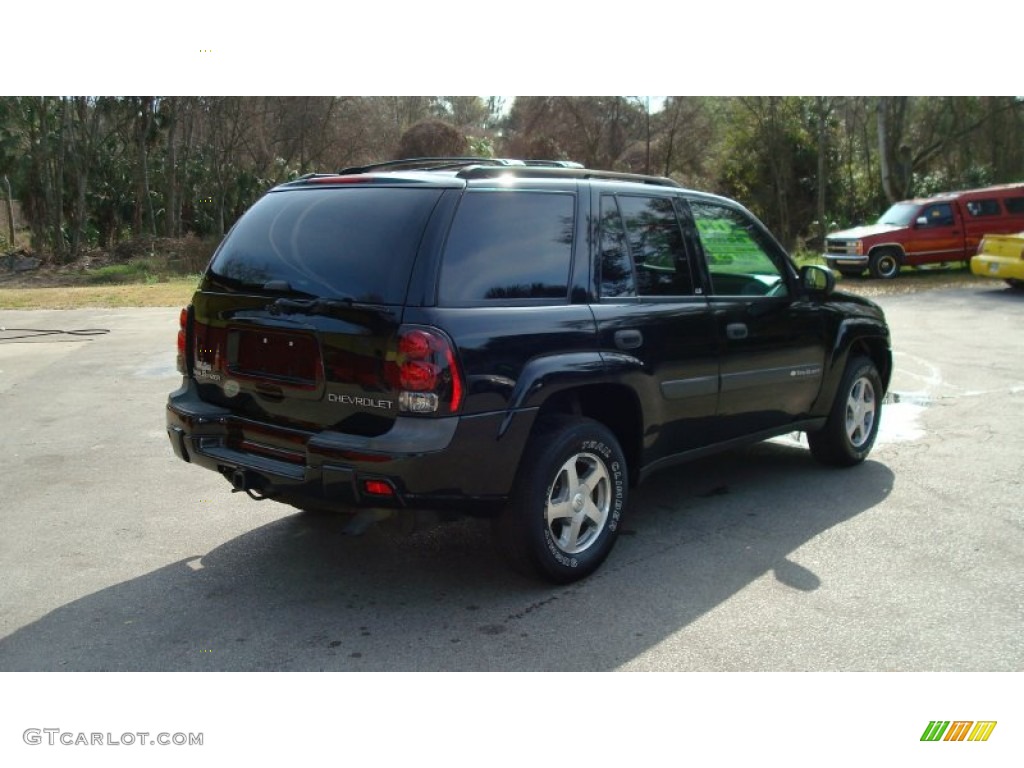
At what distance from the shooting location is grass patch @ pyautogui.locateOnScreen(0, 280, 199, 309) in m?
18.2

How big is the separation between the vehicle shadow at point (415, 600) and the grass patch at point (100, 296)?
45.9 ft

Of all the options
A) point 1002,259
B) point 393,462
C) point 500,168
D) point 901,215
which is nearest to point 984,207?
A: point 901,215

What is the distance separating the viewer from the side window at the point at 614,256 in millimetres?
4746

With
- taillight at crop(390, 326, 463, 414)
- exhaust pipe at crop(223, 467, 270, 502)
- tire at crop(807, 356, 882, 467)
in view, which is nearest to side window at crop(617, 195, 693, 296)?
taillight at crop(390, 326, 463, 414)

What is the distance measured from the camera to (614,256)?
4.82m

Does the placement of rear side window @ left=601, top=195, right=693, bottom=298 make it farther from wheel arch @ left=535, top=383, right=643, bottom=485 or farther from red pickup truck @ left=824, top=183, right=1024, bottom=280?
red pickup truck @ left=824, top=183, right=1024, bottom=280

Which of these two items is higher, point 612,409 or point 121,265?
point 612,409

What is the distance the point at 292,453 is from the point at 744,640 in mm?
2048

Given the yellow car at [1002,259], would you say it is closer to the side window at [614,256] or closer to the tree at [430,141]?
the tree at [430,141]

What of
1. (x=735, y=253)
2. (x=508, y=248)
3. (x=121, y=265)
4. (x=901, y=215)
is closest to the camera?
(x=508, y=248)

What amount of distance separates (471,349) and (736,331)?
206cm
